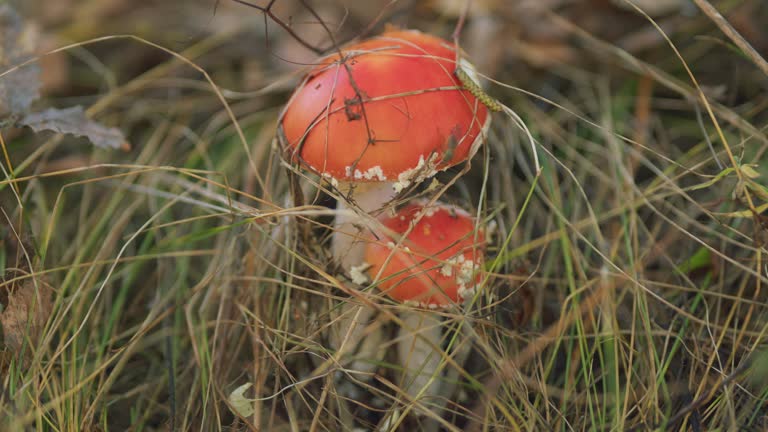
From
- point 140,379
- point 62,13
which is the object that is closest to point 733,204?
point 140,379

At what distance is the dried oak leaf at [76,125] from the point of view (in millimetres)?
1754

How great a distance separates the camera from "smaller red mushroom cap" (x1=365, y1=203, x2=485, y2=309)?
1.42m

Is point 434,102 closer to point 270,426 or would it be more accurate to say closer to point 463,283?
point 463,283

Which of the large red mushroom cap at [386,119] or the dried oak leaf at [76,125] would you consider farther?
the dried oak leaf at [76,125]

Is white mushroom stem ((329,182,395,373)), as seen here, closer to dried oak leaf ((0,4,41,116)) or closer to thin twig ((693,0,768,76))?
thin twig ((693,0,768,76))

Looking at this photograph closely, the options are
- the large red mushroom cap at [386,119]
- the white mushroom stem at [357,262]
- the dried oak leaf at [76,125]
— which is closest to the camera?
the large red mushroom cap at [386,119]

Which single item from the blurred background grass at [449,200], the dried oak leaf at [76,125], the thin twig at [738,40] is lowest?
the blurred background grass at [449,200]

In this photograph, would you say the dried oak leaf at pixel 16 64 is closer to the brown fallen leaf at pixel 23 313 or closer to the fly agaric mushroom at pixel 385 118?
the brown fallen leaf at pixel 23 313

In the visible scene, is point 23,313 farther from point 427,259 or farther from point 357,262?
point 427,259

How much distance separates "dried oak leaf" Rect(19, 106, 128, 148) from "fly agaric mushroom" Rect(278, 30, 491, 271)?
2.21ft

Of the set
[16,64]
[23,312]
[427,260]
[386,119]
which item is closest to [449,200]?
[427,260]

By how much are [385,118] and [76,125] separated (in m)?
1.06

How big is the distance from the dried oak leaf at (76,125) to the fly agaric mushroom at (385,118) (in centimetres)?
67

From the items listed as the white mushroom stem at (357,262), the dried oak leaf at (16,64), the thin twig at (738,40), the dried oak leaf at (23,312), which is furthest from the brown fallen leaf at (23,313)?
the thin twig at (738,40)
